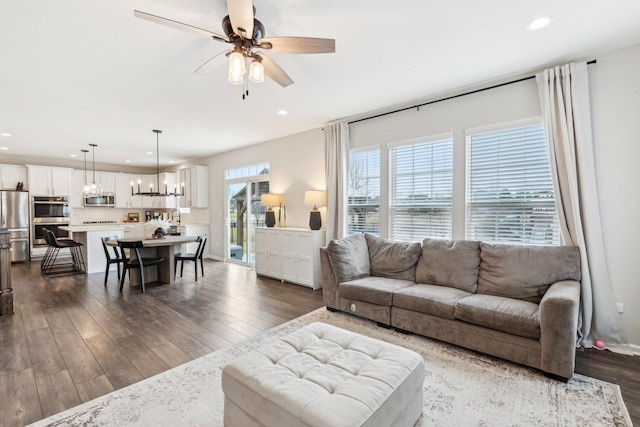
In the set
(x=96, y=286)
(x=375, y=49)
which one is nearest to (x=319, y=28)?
(x=375, y=49)

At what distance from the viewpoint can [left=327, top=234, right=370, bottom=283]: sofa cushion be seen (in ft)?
11.8

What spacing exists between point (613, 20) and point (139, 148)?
7.89 meters

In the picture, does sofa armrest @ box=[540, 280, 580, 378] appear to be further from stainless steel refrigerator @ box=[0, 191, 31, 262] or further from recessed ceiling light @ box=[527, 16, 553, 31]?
stainless steel refrigerator @ box=[0, 191, 31, 262]

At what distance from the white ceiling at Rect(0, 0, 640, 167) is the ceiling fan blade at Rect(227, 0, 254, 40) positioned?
0.36 metres

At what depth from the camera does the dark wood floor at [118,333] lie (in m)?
2.18

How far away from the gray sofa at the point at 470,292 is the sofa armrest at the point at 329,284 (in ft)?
0.04

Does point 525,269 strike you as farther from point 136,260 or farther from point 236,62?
point 136,260

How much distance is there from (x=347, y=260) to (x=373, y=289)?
20.7 inches

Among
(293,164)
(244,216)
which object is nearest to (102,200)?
(244,216)

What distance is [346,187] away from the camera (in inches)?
189

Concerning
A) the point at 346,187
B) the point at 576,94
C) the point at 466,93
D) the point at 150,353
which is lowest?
the point at 150,353

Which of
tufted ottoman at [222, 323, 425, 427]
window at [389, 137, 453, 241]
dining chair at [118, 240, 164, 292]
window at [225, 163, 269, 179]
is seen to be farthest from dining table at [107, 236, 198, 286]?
tufted ottoman at [222, 323, 425, 427]

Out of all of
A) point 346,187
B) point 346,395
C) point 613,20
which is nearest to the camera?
point 346,395

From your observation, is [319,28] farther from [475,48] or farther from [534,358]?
[534,358]
